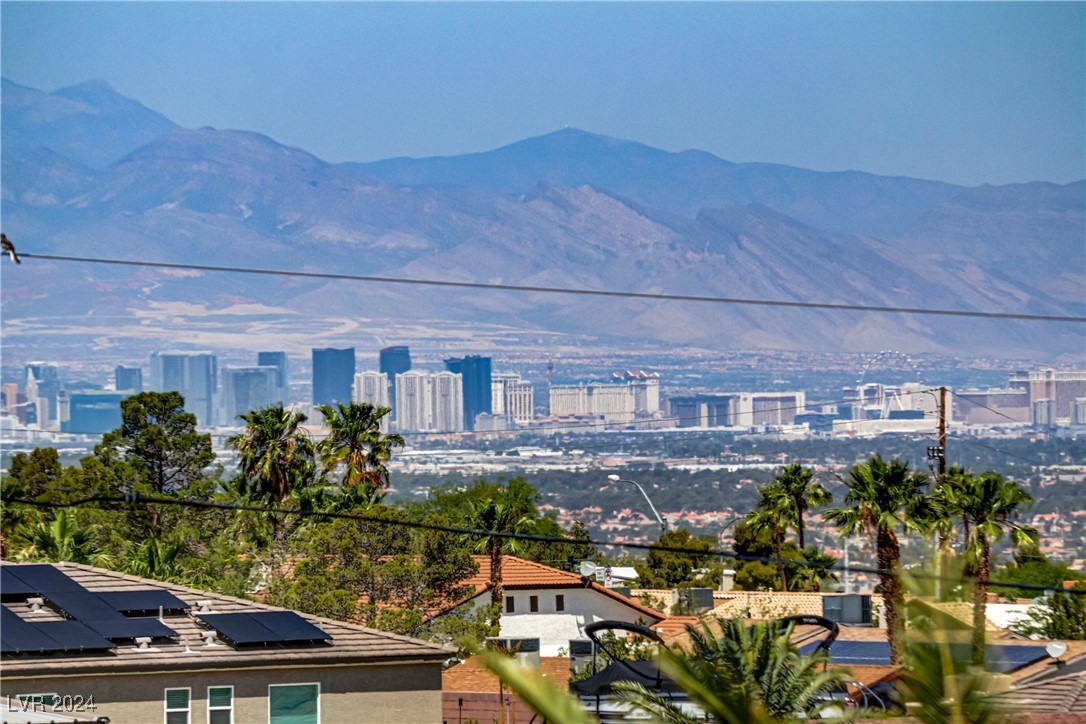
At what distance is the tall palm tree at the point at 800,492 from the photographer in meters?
90.7

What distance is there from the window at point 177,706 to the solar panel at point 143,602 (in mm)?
2169

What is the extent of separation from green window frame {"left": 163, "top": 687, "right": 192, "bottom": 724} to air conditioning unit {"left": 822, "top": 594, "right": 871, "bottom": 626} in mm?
38602

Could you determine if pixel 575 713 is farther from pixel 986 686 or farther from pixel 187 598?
pixel 187 598

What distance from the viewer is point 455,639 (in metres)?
56.9

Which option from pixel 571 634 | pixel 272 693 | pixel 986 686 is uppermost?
pixel 986 686

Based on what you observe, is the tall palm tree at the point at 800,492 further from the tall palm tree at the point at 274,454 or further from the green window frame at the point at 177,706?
the green window frame at the point at 177,706

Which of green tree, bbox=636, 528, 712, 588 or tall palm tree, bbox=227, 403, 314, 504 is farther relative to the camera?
green tree, bbox=636, 528, 712, 588

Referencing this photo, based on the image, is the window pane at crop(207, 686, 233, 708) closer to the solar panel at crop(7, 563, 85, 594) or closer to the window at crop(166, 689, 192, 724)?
the window at crop(166, 689, 192, 724)

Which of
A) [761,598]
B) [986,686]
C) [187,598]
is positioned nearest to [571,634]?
[761,598]

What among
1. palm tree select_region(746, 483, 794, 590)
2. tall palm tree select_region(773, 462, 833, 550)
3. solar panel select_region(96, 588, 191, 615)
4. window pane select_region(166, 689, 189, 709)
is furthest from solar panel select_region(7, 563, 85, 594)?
tall palm tree select_region(773, 462, 833, 550)

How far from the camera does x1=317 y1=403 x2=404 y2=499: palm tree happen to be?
8519 centimetres

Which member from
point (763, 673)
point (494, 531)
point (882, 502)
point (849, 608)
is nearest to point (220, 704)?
point (763, 673)

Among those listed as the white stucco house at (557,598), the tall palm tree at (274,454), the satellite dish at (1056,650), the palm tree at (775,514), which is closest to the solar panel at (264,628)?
the satellite dish at (1056,650)

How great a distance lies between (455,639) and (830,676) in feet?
113
